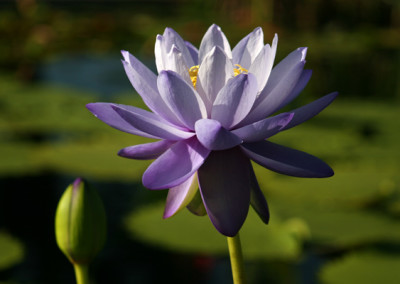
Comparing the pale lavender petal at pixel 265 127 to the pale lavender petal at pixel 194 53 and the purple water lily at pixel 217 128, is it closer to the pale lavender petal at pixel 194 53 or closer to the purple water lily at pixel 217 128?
the purple water lily at pixel 217 128

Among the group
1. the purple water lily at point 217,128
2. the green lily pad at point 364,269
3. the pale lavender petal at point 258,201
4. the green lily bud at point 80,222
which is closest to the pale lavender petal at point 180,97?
the purple water lily at point 217,128

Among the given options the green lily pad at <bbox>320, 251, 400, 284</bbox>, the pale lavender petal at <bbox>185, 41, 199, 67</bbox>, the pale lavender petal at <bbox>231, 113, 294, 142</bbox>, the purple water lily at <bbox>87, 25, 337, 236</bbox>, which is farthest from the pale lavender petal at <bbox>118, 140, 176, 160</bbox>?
the green lily pad at <bbox>320, 251, 400, 284</bbox>

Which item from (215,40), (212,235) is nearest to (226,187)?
(215,40)

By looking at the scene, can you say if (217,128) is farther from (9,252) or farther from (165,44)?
(9,252)

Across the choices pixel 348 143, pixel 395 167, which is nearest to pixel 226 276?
pixel 395 167

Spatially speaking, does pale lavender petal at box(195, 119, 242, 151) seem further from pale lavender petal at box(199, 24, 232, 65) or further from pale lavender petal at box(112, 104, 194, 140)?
pale lavender petal at box(199, 24, 232, 65)

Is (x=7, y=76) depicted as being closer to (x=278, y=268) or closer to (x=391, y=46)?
(x=278, y=268)

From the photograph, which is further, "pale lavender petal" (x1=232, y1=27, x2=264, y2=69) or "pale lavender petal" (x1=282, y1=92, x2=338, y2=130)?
"pale lavender petal" (x1=232, y1=27, x2=264, y2=69)
